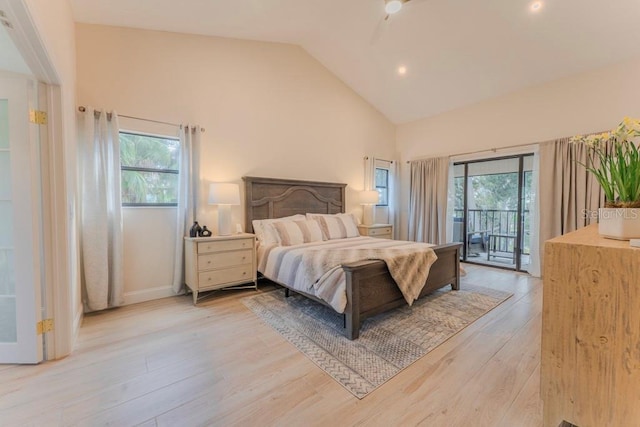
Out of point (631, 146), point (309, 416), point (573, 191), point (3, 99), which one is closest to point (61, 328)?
point (3, 99)

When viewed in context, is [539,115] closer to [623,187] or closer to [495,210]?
[495,210]

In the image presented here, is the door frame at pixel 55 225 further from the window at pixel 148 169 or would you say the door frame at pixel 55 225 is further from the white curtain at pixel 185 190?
the white curtain at pixel 185 190

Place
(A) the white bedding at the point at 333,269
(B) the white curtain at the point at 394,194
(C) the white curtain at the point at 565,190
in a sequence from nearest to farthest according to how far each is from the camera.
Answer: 1. (A) the white bedding at the point at 333,269
2. (C) the white curtain at the point at 565,190
3. (B) the white curtain at the point at 394,194

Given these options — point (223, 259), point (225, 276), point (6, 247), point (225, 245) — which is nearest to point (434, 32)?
point (225, 245)

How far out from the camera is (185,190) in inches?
131

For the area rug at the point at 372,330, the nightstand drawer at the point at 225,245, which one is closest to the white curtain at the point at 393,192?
the area rug at the point at 372,330

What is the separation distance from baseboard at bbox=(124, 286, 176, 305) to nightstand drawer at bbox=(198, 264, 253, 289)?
58 cm

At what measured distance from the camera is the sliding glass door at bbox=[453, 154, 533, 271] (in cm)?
453

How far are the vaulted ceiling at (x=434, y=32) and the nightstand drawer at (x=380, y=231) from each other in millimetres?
2634

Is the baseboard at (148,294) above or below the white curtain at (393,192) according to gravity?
below

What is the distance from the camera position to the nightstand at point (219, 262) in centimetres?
310

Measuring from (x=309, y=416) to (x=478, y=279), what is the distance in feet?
11.7

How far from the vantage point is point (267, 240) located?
3613 mm

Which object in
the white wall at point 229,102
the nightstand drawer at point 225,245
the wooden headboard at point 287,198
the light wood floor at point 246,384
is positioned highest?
the white wall at point 229,102
